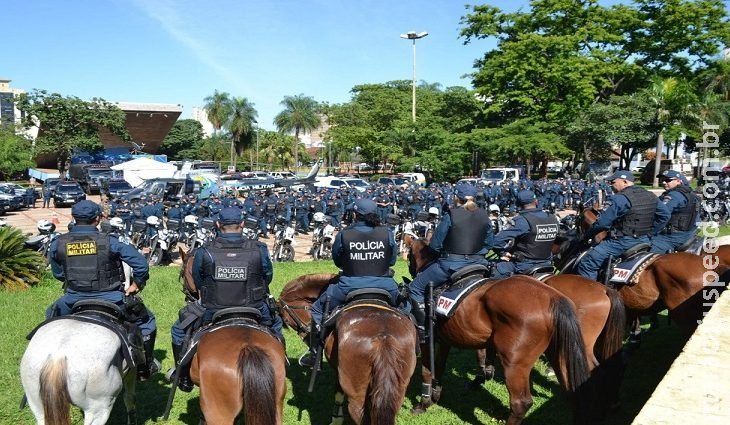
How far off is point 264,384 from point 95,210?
2.48m

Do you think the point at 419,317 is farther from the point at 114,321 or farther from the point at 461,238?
the point at 114,321

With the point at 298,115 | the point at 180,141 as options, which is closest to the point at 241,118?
the point at 298,115

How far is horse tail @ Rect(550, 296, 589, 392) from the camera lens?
5.18 metres

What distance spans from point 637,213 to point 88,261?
6.51m

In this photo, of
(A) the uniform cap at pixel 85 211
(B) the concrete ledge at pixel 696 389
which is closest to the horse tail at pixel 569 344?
(B) the concrete ledge at pixel 696 389

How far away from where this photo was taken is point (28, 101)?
4784cm

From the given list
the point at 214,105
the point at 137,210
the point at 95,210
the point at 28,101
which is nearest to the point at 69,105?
the point at 28,101

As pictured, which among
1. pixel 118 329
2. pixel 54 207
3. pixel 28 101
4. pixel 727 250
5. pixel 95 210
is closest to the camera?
pixel 118 329

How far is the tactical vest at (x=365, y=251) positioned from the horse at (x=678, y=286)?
11.7 ft

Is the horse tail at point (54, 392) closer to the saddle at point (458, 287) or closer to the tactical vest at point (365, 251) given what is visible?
the tactical vest at point (365, 251)

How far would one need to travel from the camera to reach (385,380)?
4.58 metres

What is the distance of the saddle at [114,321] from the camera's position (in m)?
4.75

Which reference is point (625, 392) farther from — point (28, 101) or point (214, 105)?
point (214, 105)

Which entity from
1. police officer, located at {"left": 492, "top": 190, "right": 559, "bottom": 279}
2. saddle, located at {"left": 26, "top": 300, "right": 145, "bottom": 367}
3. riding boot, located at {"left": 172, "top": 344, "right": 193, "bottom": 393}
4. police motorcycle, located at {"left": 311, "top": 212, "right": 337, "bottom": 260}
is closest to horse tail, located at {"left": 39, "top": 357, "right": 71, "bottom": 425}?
saddle, located at {"left": 26, "top": 300, "right": 145, "bottom": 367}
